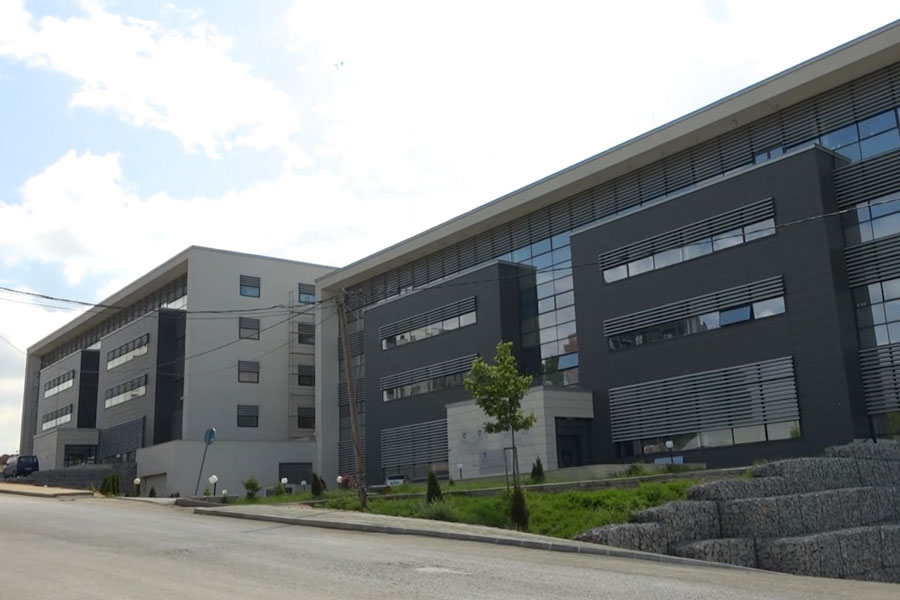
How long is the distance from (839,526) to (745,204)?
14335mm

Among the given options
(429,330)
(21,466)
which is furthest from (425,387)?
(21,466)

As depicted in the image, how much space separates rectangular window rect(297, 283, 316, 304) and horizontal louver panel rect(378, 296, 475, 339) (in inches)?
604

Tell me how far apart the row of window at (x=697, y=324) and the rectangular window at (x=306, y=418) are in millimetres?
31720

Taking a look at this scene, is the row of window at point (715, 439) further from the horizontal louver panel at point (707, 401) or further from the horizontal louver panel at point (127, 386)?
the horizontal louver panel at point (127, 386)

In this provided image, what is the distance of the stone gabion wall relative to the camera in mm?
19078

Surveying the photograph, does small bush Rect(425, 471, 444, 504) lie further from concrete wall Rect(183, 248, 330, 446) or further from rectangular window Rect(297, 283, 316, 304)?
rectangular window Rect(297, 283, 316, 304)

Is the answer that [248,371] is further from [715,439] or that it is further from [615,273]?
[715,439]

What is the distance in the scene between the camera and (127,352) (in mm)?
66812

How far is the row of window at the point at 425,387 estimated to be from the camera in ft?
148

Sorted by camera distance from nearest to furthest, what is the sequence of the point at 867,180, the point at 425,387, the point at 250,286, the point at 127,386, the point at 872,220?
the point at 872,220 → the point at 867,180 → the point at 425,387 → the point at 250,286 → the point at 127,386

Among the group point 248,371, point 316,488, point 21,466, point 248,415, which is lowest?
point 316,488

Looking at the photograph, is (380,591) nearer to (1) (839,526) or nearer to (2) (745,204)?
(1) (839,526)

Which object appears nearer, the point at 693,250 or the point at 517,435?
the point at 693,250

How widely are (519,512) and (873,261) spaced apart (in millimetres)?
16474
